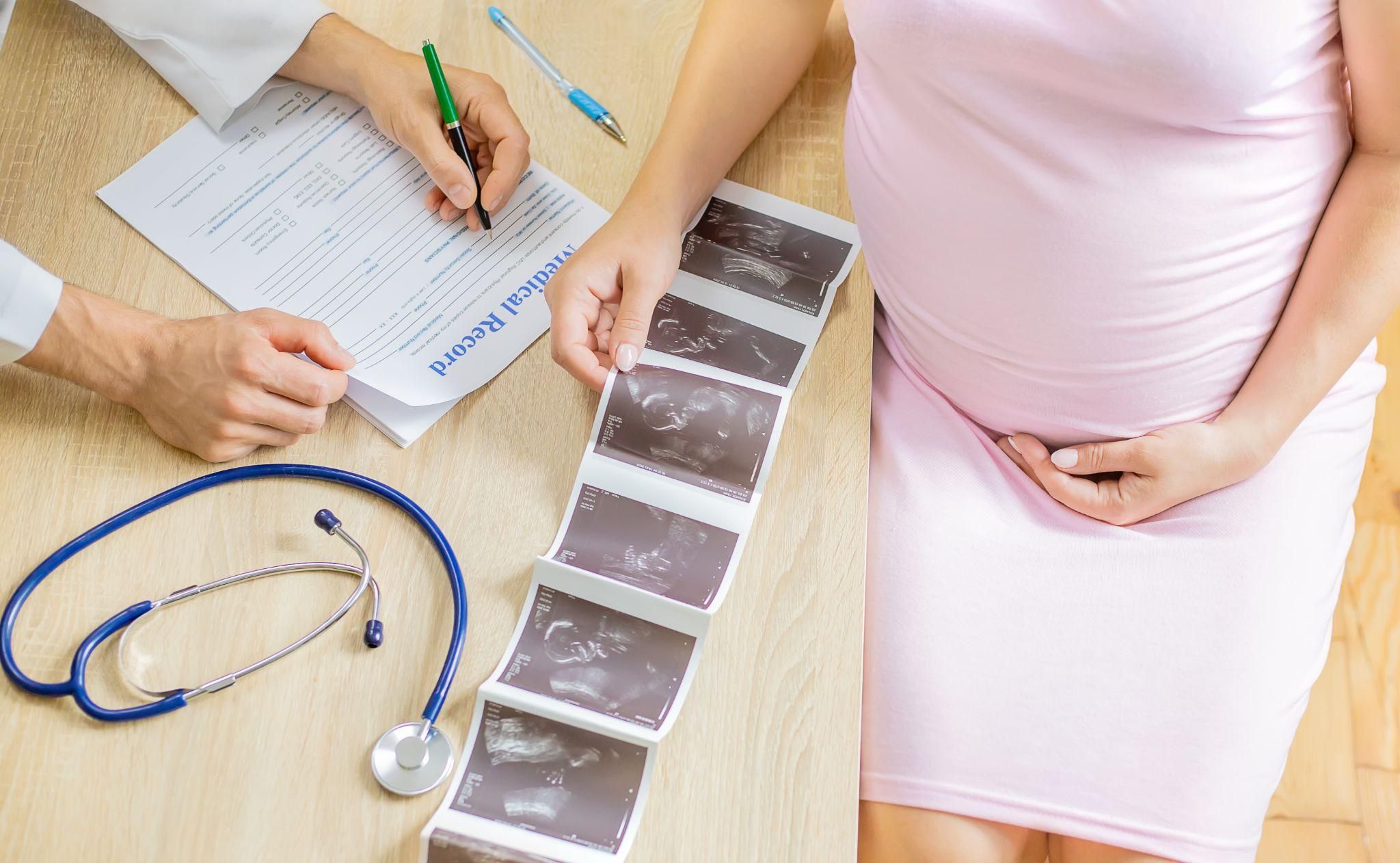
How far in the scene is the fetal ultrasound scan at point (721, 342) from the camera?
93 cm

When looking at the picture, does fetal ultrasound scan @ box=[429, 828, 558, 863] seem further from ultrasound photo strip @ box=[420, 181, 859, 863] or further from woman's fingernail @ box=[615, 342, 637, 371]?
woman's fingernail @ box=[615, 342, 637, 371]

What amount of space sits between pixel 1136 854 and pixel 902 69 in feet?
2.30

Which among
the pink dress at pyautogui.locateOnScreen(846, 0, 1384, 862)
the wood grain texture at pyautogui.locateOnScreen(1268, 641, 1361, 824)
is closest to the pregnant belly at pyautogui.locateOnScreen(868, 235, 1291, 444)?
the pink dress at pyautogui.locateOnScreen(846, 0, 1384, 862)

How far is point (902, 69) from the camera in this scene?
902mm

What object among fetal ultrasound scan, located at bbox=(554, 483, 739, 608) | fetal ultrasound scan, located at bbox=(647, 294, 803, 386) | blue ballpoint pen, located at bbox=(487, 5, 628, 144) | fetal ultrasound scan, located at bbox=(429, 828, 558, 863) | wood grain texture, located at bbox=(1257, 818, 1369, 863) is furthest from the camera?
wood grain texture, located at bbox=(1257, 818, 1369, 863)

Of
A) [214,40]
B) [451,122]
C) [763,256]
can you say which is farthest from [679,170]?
[214,40]

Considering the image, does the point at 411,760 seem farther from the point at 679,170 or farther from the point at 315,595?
the point at 679,170

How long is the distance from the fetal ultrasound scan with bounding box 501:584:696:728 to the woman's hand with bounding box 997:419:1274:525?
1.36 feet

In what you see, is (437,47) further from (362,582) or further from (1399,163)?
(1399,163)

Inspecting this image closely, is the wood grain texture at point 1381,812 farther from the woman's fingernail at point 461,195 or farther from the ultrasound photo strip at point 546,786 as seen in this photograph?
the woman's fingernail at point 461,195

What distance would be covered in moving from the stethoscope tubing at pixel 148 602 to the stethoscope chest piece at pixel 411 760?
0.02m

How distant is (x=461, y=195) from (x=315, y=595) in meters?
0.41

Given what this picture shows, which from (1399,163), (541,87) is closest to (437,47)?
(541,87)

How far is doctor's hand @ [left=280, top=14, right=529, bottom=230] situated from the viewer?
100cm
